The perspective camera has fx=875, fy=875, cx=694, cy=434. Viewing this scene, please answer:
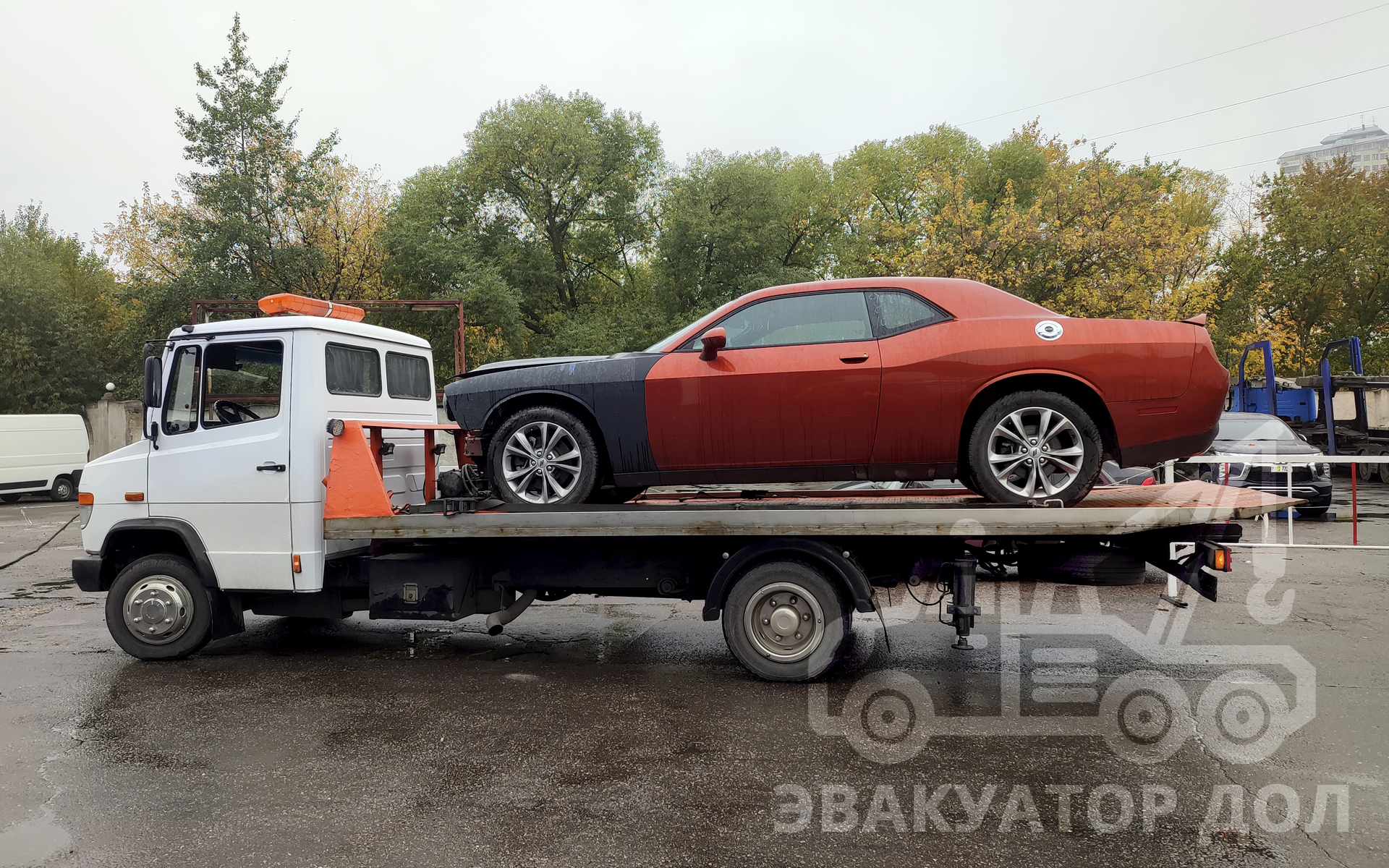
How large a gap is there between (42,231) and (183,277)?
87.1 ft

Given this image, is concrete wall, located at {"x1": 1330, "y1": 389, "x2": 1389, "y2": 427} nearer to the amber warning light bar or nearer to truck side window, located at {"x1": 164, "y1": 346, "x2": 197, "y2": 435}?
the amber warning light bar

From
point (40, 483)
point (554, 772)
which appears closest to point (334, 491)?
point (554, 772)

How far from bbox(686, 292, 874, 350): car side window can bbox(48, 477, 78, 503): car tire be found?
22.4m

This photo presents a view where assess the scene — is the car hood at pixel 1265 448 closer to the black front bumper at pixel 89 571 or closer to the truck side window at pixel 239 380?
the truck side window at pixel 239 380

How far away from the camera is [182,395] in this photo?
5879 mm

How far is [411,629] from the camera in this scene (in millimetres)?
6781

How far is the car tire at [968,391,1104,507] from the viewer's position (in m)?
4.97

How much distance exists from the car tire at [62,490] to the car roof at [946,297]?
22389 millimetres

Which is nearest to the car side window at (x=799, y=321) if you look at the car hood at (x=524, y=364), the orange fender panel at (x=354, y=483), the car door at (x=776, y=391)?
the car door at (x=776, y=391)

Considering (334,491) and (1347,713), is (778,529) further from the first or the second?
(1347,713)

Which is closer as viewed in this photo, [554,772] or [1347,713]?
[554,772]

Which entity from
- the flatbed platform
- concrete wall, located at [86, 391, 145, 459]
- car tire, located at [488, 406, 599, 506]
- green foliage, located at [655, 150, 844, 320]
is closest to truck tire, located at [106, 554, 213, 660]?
the flatbed platform

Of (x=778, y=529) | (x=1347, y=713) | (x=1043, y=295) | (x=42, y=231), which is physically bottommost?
(x=1347, y=713)

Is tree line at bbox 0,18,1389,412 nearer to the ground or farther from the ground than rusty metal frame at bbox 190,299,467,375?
farther from the ground
